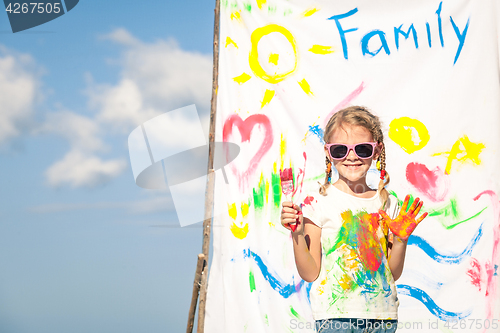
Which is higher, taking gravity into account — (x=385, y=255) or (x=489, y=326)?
(x=385, y=255)

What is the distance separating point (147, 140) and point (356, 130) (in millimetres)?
1167

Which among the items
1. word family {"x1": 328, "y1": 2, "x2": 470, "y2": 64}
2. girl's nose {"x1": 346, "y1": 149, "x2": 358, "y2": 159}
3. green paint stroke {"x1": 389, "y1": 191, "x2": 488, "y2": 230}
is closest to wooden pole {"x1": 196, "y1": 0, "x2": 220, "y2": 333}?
word family {"x1": 328, "y1": 2, "x2": 470, "y2": 64}

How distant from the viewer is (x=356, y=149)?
1.59 m

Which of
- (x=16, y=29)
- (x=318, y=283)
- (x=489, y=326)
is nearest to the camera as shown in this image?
(x=318, y=283)

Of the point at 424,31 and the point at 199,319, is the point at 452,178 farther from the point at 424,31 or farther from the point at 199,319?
the point at 199,319

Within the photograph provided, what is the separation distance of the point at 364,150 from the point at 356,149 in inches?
1.1

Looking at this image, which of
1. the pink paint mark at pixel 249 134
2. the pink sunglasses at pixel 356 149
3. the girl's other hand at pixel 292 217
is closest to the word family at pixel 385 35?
the pink paint mark at pixel 249 134

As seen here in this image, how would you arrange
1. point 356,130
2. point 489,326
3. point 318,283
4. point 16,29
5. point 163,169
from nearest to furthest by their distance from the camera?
point 318,283
point 356,130
point 489,326
point 163,169
point 16,29

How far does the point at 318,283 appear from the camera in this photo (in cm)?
150

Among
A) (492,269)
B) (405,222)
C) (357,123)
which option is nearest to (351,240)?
(405,222)

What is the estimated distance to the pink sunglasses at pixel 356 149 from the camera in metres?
1.58

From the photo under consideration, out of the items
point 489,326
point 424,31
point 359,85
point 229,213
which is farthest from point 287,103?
point 489,326

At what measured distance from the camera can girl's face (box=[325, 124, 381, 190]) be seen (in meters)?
1.59

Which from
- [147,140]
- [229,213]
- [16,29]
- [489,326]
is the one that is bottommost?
[489,326]
